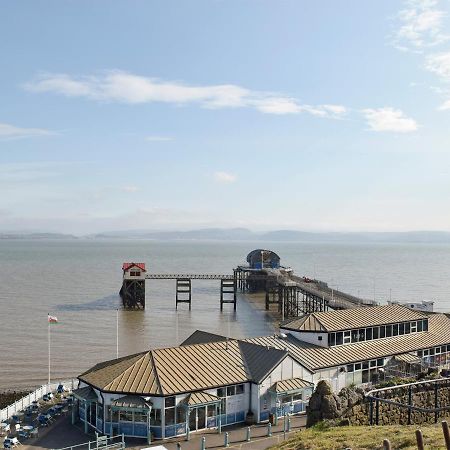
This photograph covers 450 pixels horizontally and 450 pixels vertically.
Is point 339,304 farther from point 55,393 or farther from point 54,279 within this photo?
point 54,279

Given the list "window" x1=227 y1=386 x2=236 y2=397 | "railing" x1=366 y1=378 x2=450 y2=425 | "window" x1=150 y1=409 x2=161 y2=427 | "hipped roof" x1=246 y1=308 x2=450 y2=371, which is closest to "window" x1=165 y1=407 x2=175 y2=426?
"window" x1=150 y1=409 x2=161 y2=427

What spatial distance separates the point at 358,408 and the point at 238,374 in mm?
6663

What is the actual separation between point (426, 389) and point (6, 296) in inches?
2969

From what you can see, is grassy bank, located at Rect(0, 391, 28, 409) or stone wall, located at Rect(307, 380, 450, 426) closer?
stone wall, located at Rect(307, 380, 450, 426)

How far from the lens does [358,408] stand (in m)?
24.9

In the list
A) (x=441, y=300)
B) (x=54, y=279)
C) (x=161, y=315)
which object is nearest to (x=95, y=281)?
(x=54, y=279)

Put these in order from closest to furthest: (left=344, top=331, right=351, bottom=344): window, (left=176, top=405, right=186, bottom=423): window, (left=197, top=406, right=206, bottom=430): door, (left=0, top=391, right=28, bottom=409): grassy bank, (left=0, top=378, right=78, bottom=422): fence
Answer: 1. (left=176, top=405, right=186, bottom=423): window
2. (left=197, top=406, right=206, bottom=430): door
3. (left=0, top=378, right=78, bottom=422): fence
4. (left=0, top=391, right=28, bottom=409): grassy bank
5. (left=344, top=331, right=351, bottom=344): window

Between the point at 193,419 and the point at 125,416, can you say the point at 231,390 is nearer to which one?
the point at 193,419

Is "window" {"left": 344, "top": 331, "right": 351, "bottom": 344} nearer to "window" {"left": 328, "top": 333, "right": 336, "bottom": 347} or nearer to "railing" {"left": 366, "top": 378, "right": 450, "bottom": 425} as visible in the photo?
"window" {"left": 328, "top": 333, "right": 336, "bottom": 347}

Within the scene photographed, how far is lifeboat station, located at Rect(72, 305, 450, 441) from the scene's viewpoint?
2647 centimetres

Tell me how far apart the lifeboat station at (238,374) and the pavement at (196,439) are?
477 mm

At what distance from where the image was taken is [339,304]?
59125 millimetres

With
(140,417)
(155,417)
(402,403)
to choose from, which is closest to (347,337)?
(402,403)

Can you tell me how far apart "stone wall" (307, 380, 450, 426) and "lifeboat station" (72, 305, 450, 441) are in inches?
145
